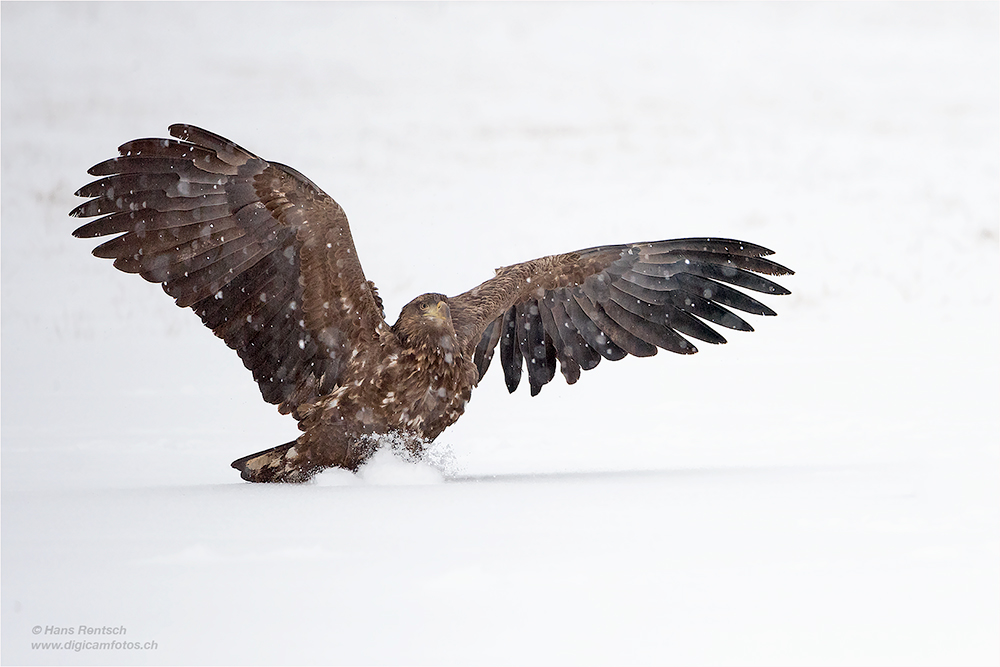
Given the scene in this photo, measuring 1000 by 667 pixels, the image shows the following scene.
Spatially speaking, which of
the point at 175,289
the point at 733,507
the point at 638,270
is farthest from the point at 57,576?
the point at 638,270

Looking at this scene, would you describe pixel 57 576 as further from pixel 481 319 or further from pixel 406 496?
pixel 481 319

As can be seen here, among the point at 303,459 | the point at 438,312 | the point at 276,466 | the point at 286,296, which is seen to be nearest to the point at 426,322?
the point at 438,312

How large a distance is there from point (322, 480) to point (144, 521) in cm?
89

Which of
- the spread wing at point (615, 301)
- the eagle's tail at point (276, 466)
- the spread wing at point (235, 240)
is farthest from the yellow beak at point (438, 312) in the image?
the eagle's tail at point (276, 466)

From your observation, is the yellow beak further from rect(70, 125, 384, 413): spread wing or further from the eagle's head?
rect(70, 125, 384, 413): spread wing

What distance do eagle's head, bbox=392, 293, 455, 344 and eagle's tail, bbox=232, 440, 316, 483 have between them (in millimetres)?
632

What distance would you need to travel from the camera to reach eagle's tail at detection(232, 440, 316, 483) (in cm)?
456

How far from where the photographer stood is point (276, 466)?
4.57 metres

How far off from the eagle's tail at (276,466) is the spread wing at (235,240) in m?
0.32

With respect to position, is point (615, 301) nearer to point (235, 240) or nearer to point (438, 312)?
point (438, 312)

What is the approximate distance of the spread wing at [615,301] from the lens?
5.13 meters

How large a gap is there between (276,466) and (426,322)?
823 mm

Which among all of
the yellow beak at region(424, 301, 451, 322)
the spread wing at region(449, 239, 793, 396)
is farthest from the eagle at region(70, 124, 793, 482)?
the spread wing at region(449, 239, 793, 396)

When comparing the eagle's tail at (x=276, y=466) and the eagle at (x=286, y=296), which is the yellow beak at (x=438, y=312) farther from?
the eagle's tail at (x=276, y=466)
